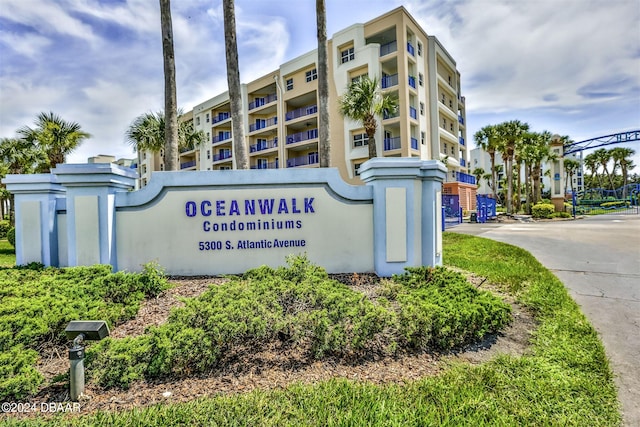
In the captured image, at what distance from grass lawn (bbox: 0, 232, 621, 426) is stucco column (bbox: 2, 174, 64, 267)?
575 centimetres

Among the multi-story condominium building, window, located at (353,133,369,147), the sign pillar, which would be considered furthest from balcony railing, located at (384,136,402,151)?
the sign pillar

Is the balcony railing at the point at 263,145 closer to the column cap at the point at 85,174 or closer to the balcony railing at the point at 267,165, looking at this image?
the balcony railing at the point at 267,165

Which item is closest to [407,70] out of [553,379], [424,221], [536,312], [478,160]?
[424,221]

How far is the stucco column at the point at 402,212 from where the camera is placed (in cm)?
698

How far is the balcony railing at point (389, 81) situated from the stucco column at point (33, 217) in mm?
25955

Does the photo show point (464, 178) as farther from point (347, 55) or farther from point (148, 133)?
point (148, 133)

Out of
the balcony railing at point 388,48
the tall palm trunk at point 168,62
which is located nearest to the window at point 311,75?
the balcony railing at point 388,48

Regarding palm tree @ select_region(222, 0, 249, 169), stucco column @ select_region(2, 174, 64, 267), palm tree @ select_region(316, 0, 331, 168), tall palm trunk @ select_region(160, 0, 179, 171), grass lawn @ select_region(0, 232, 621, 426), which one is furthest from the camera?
palm tree @ select_region(316, 0, 331, 168)

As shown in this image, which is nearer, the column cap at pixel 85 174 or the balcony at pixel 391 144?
the column cap at pixel 85 174

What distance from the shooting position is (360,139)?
3000cm

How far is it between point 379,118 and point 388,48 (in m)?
5.81

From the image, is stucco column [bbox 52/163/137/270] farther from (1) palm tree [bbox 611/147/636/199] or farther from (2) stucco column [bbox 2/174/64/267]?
(1) palm tree [bbox 611/147/636/199]

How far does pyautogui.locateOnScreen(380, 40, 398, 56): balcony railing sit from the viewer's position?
27.7m

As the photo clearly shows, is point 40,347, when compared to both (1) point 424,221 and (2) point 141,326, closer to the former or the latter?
(2) point 141,326
